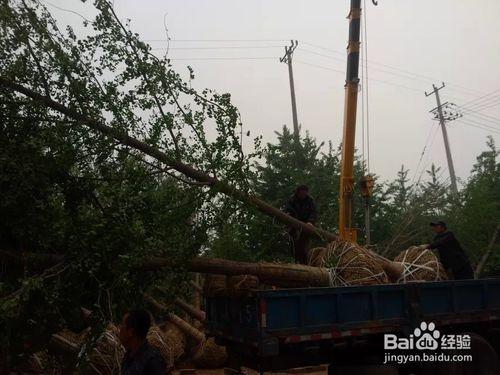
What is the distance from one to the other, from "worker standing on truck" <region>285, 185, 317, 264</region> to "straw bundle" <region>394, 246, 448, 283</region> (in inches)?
58.6

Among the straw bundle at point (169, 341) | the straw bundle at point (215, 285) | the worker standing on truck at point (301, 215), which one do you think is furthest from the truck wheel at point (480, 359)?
the straw bundle at point (169, 341)

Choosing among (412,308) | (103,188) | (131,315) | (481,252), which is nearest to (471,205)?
(481,252)

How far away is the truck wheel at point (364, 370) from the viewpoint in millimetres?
5805

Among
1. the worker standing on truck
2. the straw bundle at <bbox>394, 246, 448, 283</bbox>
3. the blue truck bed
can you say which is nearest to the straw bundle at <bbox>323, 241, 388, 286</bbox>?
the blue truck bed

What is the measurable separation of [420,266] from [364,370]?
2.22m

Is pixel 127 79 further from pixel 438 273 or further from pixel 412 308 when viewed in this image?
pixel 438 273

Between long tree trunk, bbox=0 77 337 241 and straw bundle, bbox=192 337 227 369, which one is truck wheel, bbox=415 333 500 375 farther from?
straw bundle, bbox=192 337 227 369

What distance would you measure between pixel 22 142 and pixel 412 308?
197 inches

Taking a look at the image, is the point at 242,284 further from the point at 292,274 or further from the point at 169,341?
the point at 169,341

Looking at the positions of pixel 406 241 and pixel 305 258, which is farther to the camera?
pixel 406 241

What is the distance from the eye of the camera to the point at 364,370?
5820mm

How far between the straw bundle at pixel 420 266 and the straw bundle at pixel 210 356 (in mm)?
3920

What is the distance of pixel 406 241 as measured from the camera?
1418 centimetres

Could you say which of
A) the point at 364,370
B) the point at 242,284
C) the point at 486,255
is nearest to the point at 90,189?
the point at 242,284
